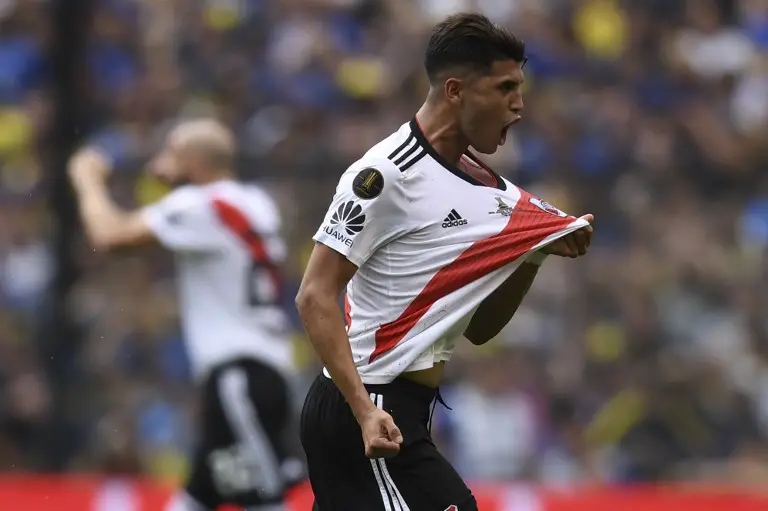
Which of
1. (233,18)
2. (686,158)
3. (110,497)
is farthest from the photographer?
(233,18)

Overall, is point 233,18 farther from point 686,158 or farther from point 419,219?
point 419,219

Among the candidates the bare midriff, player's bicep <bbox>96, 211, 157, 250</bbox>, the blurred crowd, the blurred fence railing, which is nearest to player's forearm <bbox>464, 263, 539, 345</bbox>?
the bare midriff

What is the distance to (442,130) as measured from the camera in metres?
4.80

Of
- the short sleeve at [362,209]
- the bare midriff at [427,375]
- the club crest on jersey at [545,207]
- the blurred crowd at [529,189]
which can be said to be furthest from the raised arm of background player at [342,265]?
the blurred crowd at [529,189]

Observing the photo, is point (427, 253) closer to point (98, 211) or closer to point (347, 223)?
point (347, 223)

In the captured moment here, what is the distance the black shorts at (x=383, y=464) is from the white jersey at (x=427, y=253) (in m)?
0.12

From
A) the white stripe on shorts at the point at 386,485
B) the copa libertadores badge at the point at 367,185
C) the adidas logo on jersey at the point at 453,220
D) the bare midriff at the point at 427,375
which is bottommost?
the white stripe on shorts at the point at 386,485

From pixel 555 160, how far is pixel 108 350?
12.3 ft

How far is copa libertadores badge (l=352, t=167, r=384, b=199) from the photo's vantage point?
15.0 ft

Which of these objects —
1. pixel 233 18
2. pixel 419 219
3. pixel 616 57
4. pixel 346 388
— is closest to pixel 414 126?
pixel 419 219

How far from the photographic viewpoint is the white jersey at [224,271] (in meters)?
7.42

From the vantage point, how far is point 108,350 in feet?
37.6

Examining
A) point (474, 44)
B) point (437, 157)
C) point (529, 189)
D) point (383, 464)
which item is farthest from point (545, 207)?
point (529, 189)

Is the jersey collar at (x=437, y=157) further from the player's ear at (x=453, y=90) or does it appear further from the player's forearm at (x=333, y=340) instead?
the player's forearm at (x=333, y=340)
